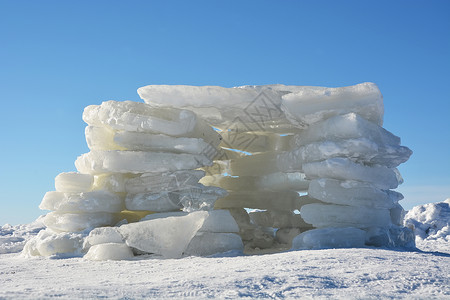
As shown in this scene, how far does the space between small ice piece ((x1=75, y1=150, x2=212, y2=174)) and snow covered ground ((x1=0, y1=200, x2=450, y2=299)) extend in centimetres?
176

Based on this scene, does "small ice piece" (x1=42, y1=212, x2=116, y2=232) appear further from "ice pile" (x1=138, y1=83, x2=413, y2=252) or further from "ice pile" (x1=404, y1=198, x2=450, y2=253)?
"ice pile" (x1=404, y1=198, x2=450, y2=253)

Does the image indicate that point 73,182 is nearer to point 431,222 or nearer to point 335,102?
point 335,102

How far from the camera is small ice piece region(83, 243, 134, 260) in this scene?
20.0ft

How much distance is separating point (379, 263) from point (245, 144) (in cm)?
539

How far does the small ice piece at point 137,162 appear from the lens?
7211mm

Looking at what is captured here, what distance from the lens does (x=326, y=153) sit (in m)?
7.09

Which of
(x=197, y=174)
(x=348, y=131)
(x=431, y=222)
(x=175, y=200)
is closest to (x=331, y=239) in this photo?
(x=348, y=131)

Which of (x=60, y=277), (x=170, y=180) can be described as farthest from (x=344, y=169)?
(x=60, y=277)

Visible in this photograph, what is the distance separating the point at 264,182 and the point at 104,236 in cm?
378

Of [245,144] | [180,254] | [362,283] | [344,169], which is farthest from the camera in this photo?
[245,144]

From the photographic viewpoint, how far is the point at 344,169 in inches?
272

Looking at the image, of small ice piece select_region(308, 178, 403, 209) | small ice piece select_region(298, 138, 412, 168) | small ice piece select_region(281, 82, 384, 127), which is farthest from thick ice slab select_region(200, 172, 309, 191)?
small ice piece select_region(281, 82, 384, 127)

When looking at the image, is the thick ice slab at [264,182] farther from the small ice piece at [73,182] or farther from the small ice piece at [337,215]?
the small ice piece at [73,182]

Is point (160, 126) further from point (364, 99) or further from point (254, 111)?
point (364, 99)
